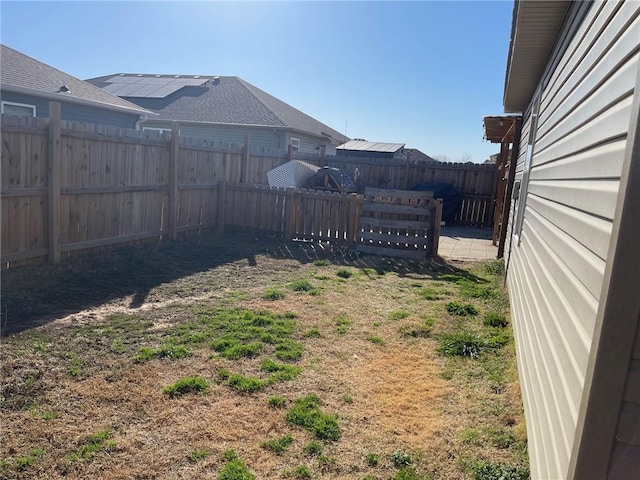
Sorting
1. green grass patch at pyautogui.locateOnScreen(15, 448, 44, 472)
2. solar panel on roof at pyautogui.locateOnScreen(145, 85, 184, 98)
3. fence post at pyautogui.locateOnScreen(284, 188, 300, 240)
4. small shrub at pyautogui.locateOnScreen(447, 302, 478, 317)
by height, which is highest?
solar panel on roof at pyautogui.locateOnScreen(145, 85, 184, 98)

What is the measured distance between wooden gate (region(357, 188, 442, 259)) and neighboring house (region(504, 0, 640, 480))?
5273mm

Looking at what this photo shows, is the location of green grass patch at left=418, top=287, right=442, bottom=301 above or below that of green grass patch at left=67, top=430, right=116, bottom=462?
above

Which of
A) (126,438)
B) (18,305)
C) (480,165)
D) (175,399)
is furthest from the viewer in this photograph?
(480,165)

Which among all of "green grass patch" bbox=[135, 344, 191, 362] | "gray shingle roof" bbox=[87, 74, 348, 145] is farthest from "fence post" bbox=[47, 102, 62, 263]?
"gray shingle roof" bbox=[87, 74, 348, 145]

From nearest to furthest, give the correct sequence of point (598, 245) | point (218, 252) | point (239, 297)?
point (598, 245) < point (239, 297) < point (218, 252)

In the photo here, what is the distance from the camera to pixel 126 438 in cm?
283

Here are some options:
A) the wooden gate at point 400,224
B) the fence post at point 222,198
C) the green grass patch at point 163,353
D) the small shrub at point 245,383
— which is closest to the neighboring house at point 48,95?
the fence post at point 222,198

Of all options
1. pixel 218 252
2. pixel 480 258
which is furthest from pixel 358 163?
pixel 218 252

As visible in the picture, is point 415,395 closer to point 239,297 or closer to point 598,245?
point 598,245

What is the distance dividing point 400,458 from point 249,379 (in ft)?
4.44

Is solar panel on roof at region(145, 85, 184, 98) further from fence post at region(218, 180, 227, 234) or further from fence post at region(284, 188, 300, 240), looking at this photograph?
fence post at region(284, 188, 300, 240)

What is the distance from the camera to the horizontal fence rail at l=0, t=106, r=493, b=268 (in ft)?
19.6

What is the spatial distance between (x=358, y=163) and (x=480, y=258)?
7521 mm

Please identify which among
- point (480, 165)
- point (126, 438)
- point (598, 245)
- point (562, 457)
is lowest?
point (126, 438)
